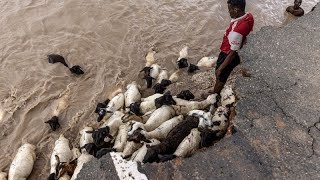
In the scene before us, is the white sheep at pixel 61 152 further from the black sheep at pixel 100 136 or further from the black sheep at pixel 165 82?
the black sheep at pixel 165 82

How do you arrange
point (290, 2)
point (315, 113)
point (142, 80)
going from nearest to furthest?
1. point (315, 113)
2. point (142, 80)
3. point (290, 2)

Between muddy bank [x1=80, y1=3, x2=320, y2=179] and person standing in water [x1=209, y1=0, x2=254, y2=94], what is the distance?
0.21m

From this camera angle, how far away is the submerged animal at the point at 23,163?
219 inches

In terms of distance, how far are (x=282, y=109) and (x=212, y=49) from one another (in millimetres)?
3961

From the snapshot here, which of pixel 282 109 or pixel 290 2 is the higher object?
pixel 282 109

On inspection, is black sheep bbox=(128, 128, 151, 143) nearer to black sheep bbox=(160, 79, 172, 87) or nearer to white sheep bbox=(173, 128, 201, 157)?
white sheep bbox=(173, 128, 201, 157)

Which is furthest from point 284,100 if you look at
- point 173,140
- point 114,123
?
point 114,123

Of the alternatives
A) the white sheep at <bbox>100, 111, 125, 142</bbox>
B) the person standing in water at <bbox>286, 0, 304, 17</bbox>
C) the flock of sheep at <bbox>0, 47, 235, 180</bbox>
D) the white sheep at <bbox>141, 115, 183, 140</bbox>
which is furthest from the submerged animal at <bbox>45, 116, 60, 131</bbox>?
the person standing in water at <bbox>286, 0, 304, 17</bbox>

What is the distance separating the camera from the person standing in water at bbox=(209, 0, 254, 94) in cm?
567

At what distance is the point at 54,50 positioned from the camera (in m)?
8.25

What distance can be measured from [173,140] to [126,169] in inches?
48.6

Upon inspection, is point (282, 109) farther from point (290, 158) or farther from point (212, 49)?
point (212, 49)

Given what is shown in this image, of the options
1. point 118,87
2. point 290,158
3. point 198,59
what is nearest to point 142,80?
point 118,87

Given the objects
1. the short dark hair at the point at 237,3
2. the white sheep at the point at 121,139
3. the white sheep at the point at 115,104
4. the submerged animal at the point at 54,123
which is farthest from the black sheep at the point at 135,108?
the short dark hair at the point at 237,3
